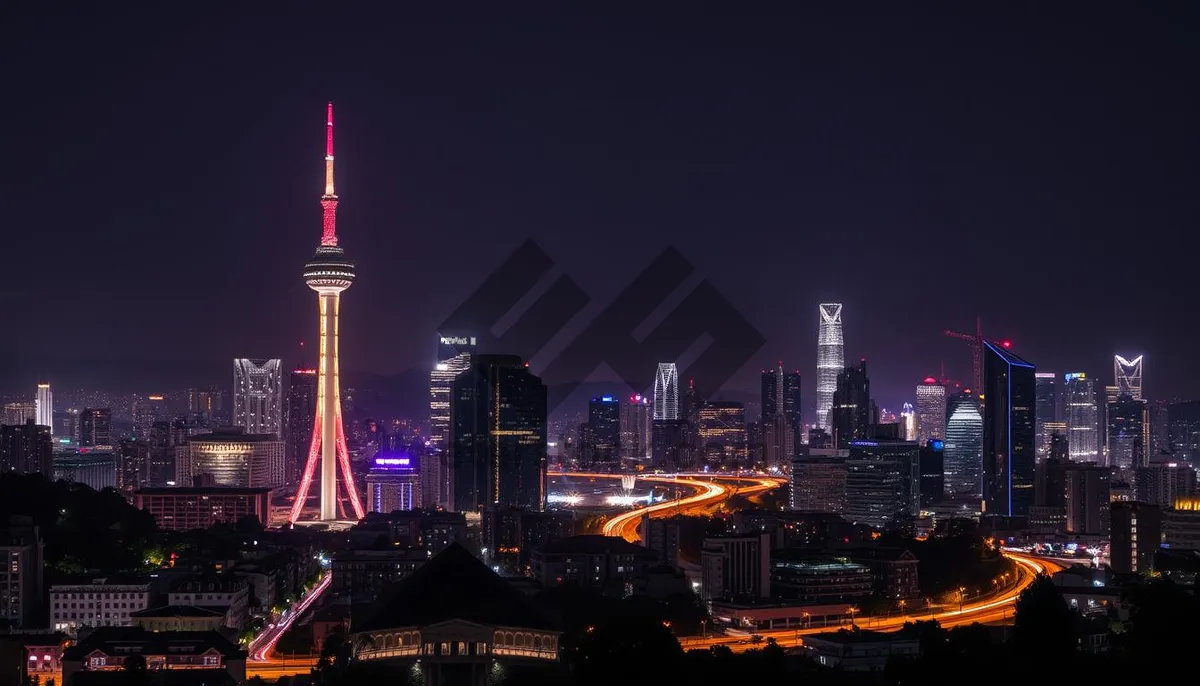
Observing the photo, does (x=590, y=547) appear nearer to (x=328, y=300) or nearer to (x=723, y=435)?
(x=328, y=300)

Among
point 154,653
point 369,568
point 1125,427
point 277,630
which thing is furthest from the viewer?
point 1125,427

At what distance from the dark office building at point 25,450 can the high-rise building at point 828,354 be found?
2642 centimetres

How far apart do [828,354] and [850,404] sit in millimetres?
3354

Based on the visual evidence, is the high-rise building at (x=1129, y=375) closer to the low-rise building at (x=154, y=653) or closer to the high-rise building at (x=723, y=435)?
the high-rise building at (x=723, y=435)

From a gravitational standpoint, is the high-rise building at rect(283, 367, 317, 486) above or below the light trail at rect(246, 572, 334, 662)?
above

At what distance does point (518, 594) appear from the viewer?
580 inches

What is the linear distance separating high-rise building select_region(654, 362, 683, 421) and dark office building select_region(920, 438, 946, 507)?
1495cm

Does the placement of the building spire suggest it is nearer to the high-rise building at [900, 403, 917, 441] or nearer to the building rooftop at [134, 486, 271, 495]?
the building rooftop at [134, 486, 271, 495]

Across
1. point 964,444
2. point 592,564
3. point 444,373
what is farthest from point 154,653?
point 964,444

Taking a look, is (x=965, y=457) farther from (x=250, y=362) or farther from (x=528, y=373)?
(x=250, y=362)

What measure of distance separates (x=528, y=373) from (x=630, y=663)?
74.2ft

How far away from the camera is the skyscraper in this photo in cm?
4628

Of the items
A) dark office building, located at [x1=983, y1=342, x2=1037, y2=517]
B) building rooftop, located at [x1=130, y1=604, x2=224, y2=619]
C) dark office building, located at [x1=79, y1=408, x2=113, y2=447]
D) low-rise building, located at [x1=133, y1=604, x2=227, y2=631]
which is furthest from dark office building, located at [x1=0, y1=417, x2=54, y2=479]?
dark office building, located at [x1=983, y1=342, x2=1037, y2=517]

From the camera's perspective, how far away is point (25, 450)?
35.6 meters
